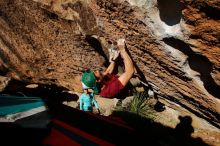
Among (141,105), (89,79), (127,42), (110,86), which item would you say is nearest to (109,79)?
(110,86)

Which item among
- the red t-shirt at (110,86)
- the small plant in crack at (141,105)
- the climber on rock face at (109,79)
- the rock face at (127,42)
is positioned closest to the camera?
the rock face at (127,42)

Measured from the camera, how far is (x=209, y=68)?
10.7 ft

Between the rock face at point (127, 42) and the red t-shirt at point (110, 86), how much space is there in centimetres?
45

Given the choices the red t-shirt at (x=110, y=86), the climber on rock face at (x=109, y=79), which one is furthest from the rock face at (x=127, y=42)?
the red t-shirt at (x=110, y=86)

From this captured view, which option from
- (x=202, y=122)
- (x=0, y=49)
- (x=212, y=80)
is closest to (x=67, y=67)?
(x=0, y=49)

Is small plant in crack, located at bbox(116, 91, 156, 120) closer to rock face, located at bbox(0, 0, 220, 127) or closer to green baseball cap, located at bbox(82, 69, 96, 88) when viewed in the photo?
rock face, located at bbox(0, 0, 220, 127)

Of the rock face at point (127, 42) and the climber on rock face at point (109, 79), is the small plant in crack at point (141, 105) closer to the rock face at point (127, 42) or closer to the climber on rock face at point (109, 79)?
the climber on rock face at point (109, 79)

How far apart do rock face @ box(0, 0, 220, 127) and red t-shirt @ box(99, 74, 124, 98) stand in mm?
448

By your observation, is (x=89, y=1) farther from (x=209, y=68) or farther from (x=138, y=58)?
(x=209, y=68)

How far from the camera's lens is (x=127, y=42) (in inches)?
165

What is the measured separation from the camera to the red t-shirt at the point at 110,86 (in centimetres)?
505

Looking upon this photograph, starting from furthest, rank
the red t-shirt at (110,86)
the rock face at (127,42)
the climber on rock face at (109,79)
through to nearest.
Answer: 1. the red t-shirt at (110,86)
2. the climber on rock face at (109,79)
3. the rock face at (127,42)

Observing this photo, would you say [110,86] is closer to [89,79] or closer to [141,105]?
[89,79]

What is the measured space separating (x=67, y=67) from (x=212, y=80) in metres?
3.42
